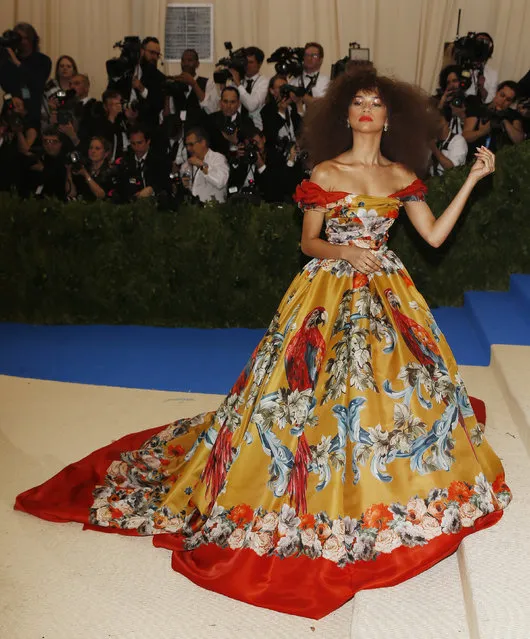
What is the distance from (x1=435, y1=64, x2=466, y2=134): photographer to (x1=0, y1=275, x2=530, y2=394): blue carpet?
1.26 meters

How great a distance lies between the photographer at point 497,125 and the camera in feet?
20.7

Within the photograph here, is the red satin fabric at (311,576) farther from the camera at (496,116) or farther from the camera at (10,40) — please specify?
the camera at (10,40)

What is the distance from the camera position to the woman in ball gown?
2568mm

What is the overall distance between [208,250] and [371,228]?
10.5 ft

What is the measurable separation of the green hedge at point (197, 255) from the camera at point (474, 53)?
4.77ft

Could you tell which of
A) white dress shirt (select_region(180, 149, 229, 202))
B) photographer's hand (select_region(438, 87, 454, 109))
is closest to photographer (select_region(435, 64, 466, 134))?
photographer's hand (select_region(438, 87, 454, 109))

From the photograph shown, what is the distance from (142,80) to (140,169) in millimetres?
1193

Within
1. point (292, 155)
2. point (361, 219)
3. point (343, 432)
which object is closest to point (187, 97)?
point (292, 155)

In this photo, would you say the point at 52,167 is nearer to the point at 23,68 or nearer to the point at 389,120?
the point at 23,68

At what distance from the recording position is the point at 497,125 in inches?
251

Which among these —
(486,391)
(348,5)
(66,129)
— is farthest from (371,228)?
(348,5)

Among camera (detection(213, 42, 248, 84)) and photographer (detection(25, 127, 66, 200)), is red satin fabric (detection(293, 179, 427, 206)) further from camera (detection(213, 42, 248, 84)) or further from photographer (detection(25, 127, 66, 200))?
camera (detection(213, 42, 248, 84))

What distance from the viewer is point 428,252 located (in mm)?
5926

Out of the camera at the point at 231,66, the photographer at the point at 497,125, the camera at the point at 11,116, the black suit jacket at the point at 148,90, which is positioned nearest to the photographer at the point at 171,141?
the black suit jacket at the point at 148,90
